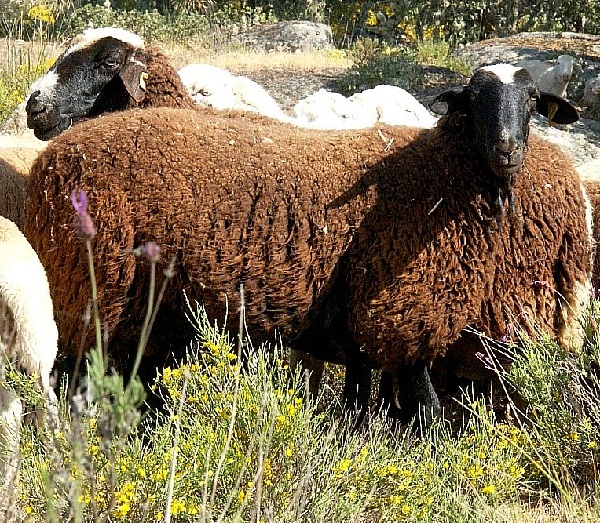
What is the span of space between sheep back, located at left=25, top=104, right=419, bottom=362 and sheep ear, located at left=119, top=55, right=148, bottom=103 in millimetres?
1448

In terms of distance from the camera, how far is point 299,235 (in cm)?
496

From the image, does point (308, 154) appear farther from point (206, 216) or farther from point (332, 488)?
→ point (332, 488)

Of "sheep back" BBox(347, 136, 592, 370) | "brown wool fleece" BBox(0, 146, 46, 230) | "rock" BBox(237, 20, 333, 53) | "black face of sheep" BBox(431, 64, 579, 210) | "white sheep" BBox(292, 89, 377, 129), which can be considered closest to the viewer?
"black face of sheep" BBox(431, 64, 579, 210)

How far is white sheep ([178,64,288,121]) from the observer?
302 inches

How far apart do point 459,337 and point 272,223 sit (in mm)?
1276

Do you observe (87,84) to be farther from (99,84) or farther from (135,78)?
(135,78)

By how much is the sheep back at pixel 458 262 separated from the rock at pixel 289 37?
1509 cm

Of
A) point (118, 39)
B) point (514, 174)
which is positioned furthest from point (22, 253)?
point (118, 39)

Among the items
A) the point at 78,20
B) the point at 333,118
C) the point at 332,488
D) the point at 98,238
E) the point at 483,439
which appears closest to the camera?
the point at 332,488

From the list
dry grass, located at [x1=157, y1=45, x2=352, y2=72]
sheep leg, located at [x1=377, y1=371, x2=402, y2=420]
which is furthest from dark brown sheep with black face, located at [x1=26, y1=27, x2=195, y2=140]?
dry grass, located at [x1=157, y1=45, x2=352, y2=72]

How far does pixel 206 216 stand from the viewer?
4.93m

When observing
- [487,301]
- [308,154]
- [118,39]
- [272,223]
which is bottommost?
[487,301]

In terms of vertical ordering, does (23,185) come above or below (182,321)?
above

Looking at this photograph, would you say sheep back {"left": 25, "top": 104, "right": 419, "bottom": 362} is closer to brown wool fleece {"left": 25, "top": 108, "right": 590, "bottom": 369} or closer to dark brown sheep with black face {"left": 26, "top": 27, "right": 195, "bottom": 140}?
brown wool fleece {"left": 25, "top": 108, "right": 590, "bottom": 369}
